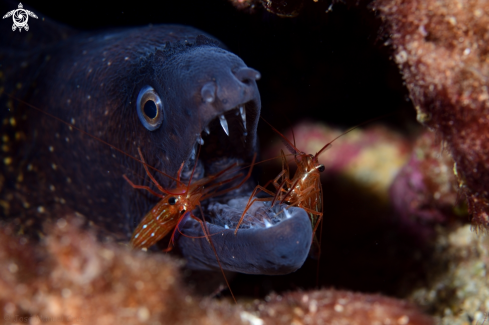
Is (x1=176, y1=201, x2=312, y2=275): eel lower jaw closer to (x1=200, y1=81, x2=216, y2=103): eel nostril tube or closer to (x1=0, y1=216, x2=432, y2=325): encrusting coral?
(x1=0, y1=216, x2=432, y2=325): encrusting coral

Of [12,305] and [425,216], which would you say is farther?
[425,216]

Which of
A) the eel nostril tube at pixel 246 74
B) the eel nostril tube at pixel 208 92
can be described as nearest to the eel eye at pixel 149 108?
the eel nostril tube at pixel 208 92

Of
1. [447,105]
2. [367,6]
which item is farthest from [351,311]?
[367,6]

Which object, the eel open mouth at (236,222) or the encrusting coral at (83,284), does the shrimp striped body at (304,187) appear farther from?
the encrusting coral at (83,284)

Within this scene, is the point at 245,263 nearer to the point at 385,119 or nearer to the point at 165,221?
the point at 165,221

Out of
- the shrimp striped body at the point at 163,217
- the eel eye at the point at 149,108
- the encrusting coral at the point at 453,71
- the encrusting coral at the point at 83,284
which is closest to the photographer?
the encrusting coral at the point at 83,284

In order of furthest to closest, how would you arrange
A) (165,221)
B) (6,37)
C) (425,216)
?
(6,37), (425,216), (165,221)
